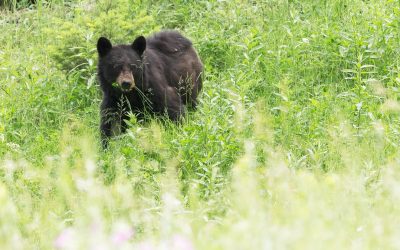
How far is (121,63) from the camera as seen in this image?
25.8ft

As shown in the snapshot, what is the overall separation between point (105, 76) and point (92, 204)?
4.76m

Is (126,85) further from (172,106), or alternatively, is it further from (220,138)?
(220,138)

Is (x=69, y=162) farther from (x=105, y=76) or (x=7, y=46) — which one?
(x=7, y=46)

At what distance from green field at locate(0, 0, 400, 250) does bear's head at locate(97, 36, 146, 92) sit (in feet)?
1.49

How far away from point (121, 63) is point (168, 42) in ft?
3.87

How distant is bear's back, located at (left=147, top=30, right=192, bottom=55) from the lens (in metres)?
8.82

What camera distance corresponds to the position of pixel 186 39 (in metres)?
9.12

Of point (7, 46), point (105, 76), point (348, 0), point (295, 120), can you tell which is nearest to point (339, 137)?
point (295, 120)

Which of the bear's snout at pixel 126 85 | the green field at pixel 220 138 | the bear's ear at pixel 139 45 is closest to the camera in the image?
the green field at pixel 220 138

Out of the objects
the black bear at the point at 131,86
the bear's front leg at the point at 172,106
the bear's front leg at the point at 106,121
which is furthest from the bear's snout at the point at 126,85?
the bear's front leg at the point at 172,106

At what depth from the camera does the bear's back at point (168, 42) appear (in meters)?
8.82

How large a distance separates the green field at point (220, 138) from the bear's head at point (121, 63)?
0.45m

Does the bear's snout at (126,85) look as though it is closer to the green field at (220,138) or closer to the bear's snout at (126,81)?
the bear's snout at (126,81)

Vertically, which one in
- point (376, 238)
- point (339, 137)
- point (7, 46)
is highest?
point (376, 238)
